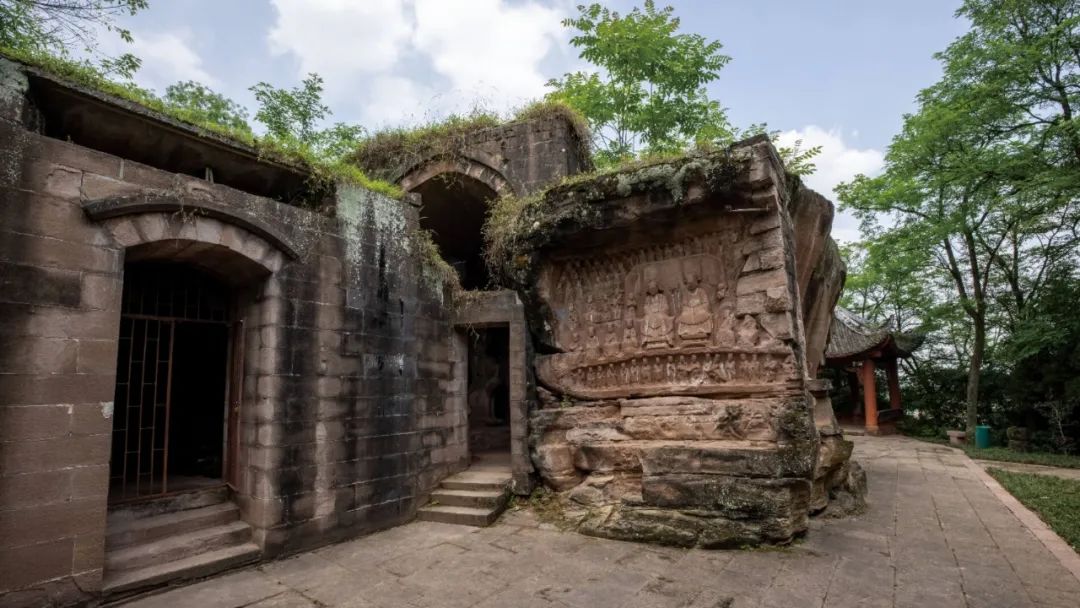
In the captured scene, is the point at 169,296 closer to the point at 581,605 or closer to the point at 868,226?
the point at 581,605

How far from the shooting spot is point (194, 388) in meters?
8.08

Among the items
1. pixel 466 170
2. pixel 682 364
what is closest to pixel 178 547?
pixel 682 364

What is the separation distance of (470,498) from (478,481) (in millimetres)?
441

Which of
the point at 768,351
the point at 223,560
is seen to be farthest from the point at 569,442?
the point at 223,560

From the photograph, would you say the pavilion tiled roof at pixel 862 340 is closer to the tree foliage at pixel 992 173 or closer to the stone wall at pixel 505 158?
the tree foliage at pixel 992 173

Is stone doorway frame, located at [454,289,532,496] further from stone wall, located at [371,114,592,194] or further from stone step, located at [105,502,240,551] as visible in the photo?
stone step, located at [105,502,240,551]

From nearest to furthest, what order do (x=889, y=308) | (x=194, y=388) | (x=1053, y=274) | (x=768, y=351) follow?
(x=768, y=351) → (x=194, y=388) → (x=1053, y=274) → (x=889, y=308)

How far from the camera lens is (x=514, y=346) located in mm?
7457

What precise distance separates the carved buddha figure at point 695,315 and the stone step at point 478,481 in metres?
3.02

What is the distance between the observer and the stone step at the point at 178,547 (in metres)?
4.31

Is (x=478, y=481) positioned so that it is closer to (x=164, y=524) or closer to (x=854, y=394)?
(x=164, y=524)

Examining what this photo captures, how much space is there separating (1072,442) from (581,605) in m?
15.6

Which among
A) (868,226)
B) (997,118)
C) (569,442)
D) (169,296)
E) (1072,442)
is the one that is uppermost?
(997,118)

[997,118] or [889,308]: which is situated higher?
[997,118]
